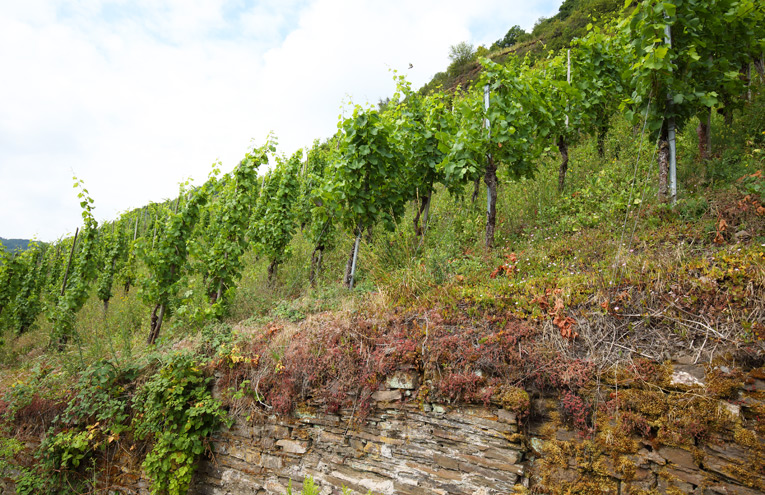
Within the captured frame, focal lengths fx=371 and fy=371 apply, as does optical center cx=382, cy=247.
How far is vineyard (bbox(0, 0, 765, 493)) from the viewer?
431 cm

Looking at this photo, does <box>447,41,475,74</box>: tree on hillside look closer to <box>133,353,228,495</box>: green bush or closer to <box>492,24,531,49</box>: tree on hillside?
<box>492,24,531,49</box>: tree on hillside

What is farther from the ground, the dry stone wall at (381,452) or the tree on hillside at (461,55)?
the tree on hillside at (461,55)

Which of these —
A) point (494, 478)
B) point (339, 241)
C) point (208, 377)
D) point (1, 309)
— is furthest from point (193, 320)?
point (1, 309)

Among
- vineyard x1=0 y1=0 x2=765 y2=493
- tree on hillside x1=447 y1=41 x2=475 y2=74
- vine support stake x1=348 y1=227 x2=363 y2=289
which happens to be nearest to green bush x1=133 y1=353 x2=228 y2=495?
vineyard x1=0 y1=0 x2=765 y2=493

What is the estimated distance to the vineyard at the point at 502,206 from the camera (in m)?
4.31

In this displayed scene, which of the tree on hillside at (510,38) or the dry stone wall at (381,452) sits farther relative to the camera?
the tree on hillside at (510,38)

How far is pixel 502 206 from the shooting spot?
304 inches

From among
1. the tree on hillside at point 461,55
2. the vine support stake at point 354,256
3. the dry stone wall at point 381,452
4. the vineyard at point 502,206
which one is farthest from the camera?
the tree on hillside at point 461,55

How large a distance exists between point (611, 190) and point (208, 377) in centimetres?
691

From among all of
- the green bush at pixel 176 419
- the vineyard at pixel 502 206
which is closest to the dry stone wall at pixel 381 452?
the green bush at pixel 176 419

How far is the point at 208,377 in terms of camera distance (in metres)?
4.90

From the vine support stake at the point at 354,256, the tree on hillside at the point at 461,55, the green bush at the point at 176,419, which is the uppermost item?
the tree on hillside at the point at 461,55

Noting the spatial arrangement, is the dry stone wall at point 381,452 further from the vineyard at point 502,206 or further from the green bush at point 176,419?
the vineyard at point 502,206

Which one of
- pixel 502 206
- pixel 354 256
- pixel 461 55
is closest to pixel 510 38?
pixel 461 55
